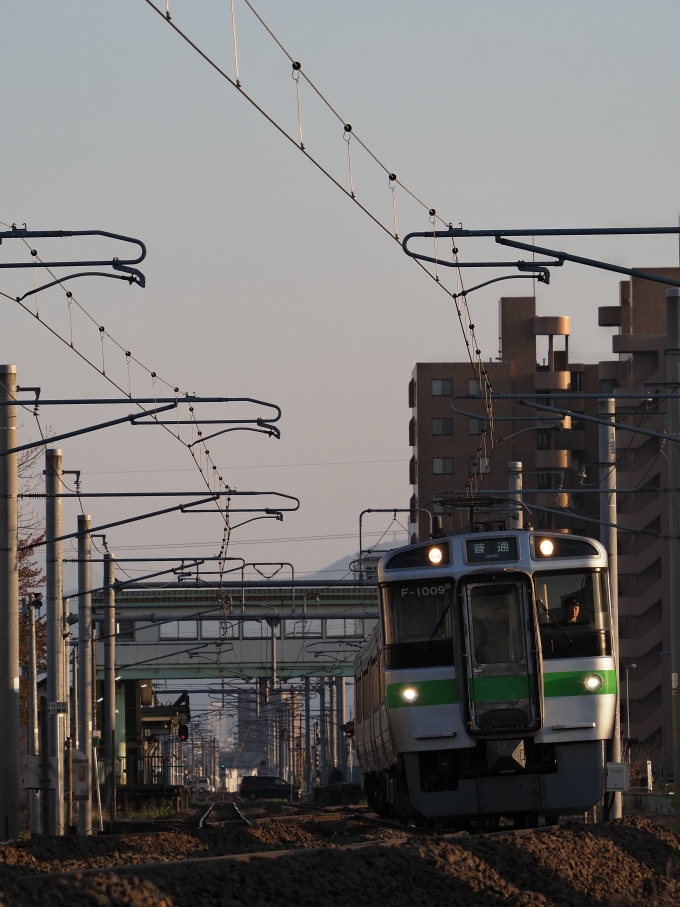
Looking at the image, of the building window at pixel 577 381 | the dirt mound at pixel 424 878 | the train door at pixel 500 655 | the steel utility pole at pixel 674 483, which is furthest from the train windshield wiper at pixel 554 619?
the building window at pixel 577 381

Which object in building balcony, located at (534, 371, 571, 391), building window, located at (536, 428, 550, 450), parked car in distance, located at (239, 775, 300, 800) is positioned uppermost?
building balcony, located at (534, 371, 571, 391)

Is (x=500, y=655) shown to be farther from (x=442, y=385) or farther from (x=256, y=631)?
(x=442, y=385)

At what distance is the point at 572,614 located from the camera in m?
16.1

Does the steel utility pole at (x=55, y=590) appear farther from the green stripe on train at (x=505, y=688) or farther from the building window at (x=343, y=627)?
the building window at (x=343, y=627)

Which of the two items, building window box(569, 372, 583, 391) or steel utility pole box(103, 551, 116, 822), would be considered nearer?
steel utility pole box(103, 551, 116, 822)

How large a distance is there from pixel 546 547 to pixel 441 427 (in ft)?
220

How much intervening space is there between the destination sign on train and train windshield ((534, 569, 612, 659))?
1.25 ft

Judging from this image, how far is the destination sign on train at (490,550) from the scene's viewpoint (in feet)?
53.4

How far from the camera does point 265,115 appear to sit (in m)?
11.5

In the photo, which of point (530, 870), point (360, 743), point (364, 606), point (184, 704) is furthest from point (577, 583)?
point (184, 704)

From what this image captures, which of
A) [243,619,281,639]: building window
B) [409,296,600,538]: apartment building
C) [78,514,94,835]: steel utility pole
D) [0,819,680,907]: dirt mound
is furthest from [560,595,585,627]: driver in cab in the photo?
[409,296,600,538]: apartment building

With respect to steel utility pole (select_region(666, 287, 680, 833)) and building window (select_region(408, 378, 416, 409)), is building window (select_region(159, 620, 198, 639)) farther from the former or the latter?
steel utility pole (select_region(666, 287, 680, 833))

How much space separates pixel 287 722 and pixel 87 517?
77.9 m

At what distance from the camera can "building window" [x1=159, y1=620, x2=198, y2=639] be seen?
59.3 metres
